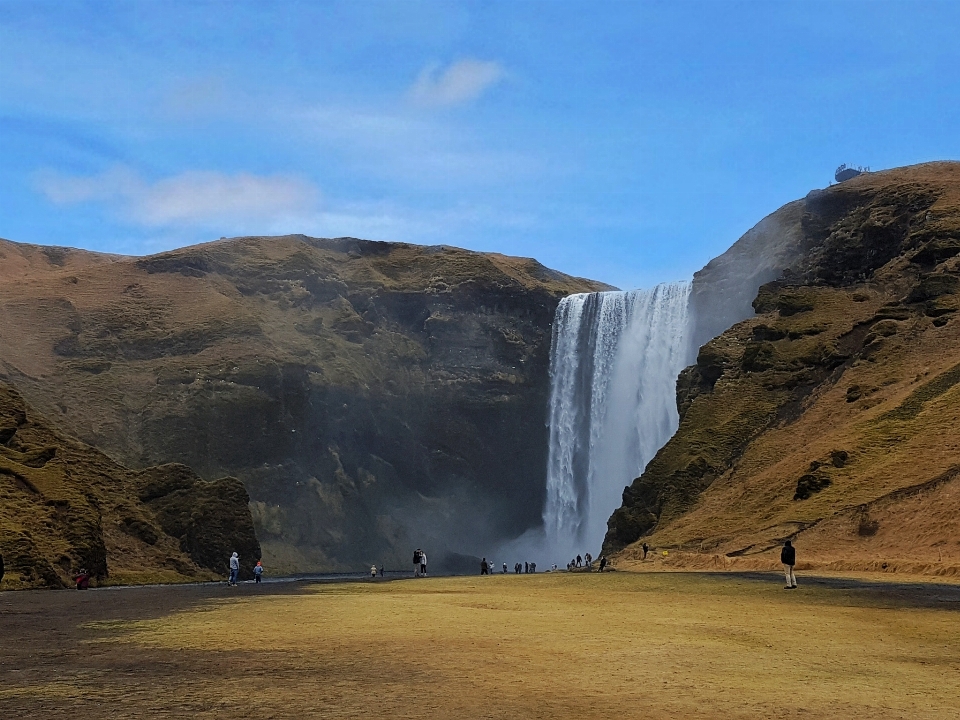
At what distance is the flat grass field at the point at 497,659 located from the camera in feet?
34.7

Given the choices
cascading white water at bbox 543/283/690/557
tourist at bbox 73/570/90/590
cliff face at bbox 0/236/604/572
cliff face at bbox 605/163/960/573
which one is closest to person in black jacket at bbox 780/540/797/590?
cliff face at bbox 605/163/960/573

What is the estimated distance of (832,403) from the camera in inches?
2192

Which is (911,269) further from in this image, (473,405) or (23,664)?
(23,664)

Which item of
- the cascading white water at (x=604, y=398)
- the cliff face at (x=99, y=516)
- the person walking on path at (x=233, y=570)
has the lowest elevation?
the person walking on path at (x=233, y=570)

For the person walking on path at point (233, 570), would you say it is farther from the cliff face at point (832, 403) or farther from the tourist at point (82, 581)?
the cliff face at point (832, 403)

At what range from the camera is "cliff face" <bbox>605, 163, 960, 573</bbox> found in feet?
→ 134

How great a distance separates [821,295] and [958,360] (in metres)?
16.2

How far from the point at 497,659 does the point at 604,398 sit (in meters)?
74.6

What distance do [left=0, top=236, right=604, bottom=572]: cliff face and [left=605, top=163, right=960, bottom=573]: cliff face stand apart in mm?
30721

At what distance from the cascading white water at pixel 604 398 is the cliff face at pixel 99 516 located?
34.1m

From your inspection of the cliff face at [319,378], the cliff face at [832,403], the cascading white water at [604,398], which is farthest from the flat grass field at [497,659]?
the cliff face at [319,378]

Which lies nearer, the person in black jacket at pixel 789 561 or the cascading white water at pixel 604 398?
the person in black jacket at pixel 789 561

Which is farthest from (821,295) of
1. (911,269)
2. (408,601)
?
(408,601)

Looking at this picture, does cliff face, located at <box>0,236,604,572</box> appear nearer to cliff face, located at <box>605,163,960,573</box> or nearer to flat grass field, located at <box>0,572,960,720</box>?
cliff face, located at <box>605,163,960,573</box>
